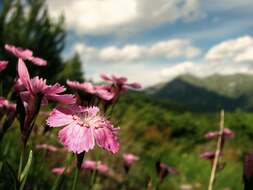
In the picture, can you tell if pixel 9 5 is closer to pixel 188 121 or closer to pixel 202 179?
pixel 188 121

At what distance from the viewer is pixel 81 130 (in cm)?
112

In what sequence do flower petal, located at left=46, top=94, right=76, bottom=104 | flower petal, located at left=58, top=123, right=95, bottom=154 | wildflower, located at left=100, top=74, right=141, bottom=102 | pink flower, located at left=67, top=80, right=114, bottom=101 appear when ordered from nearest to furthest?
flower petal, located at left=58, top=123, right=95, bottom=154 → flower petal, located at left=46, top=94, right=76, bottom=104 → pink flower, located at left=67, top=80, right=114, bottom=101 → wildflower, located at left=100, top=74, right=141, bottom=102

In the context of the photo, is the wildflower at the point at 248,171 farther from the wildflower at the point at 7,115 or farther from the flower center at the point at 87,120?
the wildflower at the point at 7,115

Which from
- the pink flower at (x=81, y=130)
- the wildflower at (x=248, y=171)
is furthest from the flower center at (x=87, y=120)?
the wildflower at (x=248, y=171)

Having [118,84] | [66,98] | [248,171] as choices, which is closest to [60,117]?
[66,98]

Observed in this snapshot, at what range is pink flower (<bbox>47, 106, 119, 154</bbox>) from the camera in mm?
1078

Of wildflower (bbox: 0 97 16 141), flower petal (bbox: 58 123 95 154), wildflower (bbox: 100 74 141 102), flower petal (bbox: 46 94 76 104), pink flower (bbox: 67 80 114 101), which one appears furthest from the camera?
wildflower (bbox: 100 74 141 102)

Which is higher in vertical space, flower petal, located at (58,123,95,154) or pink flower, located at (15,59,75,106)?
pink flower, located at (15,59,75,106)

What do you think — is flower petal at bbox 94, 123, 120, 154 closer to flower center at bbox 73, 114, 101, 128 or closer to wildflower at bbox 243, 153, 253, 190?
flower center at bbox 73, 114, 101, 128

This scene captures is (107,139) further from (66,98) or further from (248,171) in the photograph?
(248,171)

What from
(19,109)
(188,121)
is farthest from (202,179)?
(188,121)

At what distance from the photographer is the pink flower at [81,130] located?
1078 millimetres

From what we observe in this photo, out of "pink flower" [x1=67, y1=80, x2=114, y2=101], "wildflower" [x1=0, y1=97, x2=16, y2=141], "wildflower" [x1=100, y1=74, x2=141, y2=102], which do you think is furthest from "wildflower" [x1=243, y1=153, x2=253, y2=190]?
"wildflower" [x1=100, y1=74, x2=141, y2=102]

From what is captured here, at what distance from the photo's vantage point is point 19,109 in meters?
1.30
